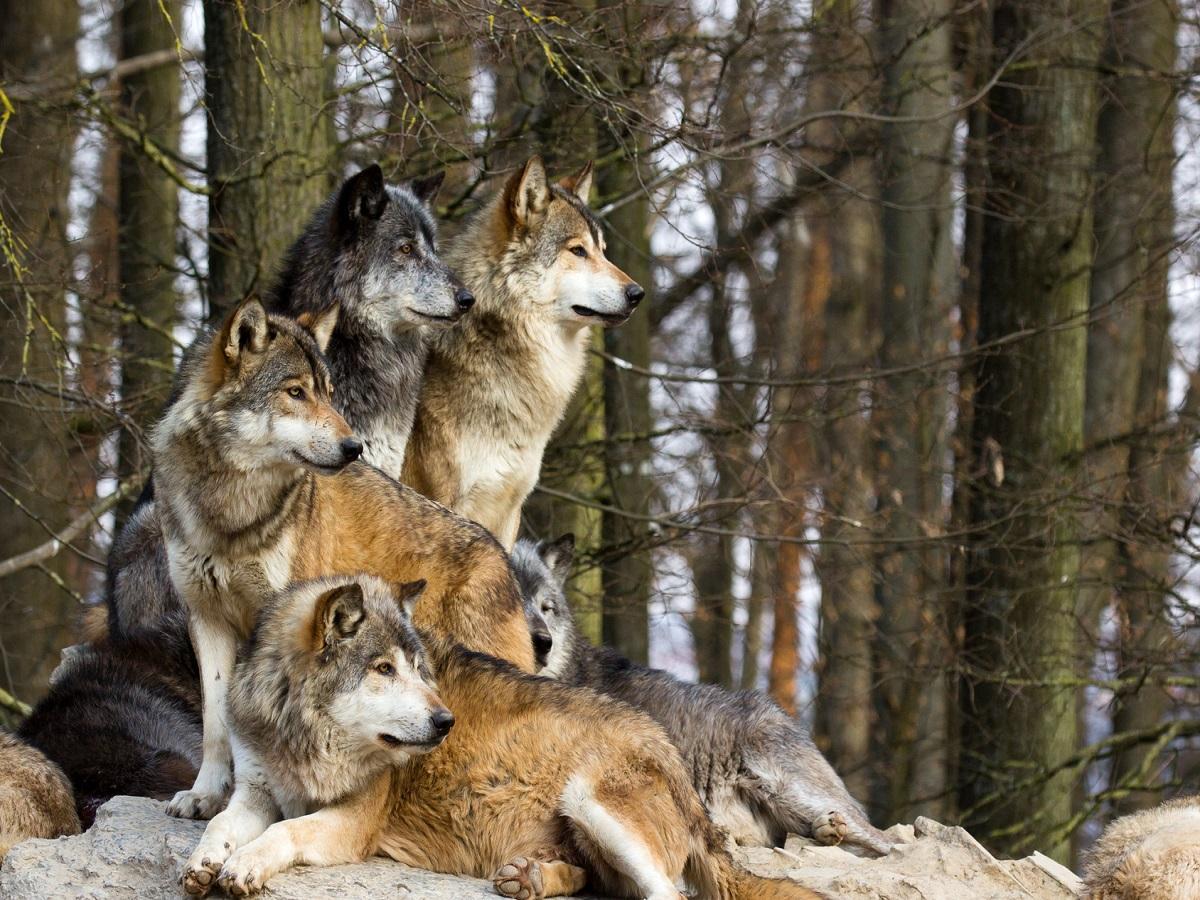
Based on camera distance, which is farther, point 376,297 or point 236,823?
point 376,297

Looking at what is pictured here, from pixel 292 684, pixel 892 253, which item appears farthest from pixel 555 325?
pixel 892 253

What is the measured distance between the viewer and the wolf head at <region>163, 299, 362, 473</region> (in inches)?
247

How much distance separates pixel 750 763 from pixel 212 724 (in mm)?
3048

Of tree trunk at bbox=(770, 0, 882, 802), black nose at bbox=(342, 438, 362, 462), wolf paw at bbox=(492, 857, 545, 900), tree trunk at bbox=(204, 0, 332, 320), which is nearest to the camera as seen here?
wolf paw at bbox=(492, 857, 545, 900)

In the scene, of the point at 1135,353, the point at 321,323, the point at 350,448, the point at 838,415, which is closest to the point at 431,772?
the point at 350,448

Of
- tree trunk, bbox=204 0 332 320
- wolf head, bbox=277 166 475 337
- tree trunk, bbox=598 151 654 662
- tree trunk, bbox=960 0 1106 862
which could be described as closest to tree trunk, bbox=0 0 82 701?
tree trunk, bbox=204 0 332 320

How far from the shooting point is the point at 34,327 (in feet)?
27.8

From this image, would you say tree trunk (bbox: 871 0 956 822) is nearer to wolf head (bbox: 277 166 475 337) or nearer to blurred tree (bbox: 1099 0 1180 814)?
blurred tree (bbox: 1099 0 1180 814)

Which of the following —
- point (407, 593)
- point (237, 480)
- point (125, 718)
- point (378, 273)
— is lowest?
point (125, 718)

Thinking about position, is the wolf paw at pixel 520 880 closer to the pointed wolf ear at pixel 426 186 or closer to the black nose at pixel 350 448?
the black nose at pixel 350 448

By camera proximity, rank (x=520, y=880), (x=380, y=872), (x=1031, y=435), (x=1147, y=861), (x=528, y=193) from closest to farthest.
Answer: (x=520, y=880)
(x=380, y=872)
(x=1147, y=861)
(x=528, y=193)
(x=1031, y=435)

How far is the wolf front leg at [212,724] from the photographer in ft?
20.5

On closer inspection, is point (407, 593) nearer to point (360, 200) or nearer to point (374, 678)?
point (374, 678)

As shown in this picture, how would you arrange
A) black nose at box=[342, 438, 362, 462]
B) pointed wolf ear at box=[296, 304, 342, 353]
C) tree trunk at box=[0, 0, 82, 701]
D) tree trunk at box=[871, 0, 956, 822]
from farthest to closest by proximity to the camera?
tree trunk at box=[871, 0, 956, 822]
tree trunk at box=[0, 0, 82, 701]
pointed wolf ear at box=[296, 304, 342, 353]
black nose at box=[342, 438, 362, 462]
